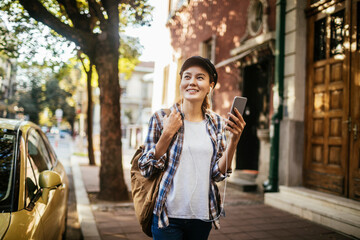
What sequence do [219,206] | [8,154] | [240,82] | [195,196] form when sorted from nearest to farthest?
[195,196], [219,206], [8,154], [240,82]

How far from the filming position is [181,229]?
214 centimetres

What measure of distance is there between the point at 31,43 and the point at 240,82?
5924 millimetres

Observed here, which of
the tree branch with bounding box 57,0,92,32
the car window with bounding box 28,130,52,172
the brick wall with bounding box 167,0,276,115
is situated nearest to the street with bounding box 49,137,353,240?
the car window with bounding box 28,130,52,172

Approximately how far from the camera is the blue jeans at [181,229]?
209cm

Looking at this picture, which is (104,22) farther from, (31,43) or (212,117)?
(212,117)

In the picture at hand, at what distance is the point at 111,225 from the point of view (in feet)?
16.6

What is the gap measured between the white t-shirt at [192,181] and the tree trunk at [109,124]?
15.7 feet

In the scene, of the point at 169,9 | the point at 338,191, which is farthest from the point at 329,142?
the point at 169,9

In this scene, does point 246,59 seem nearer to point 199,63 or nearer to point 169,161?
point 199,63

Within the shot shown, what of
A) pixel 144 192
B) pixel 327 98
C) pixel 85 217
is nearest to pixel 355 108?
pixel 327 98

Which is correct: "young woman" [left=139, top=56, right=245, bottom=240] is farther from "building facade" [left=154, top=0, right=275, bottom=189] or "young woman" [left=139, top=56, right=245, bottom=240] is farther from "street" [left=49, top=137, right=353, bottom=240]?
"building facade" [left=154, top=0, right=275, bottom=189]

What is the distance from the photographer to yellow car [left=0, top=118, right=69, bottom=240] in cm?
237

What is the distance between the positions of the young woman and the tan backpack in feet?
0.14

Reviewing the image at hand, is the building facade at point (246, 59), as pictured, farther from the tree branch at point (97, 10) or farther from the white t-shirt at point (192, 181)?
the white t-shirt at point (192, 181)
